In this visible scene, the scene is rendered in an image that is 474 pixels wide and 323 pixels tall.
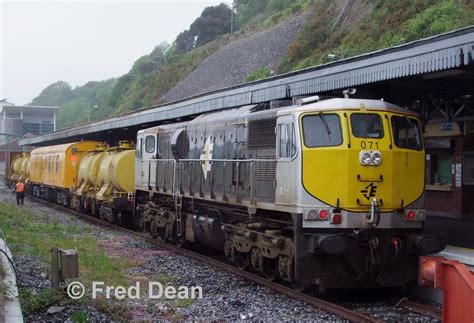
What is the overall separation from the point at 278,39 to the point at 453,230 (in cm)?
4313

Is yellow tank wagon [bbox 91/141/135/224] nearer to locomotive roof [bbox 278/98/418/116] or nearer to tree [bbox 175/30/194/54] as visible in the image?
locomotive roof [bbox 278/98/418/116]

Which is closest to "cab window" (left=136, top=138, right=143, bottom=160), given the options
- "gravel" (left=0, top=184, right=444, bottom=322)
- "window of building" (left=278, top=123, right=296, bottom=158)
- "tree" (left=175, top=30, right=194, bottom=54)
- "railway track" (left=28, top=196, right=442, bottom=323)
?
"railway track" (left=28, top=196, right=442, bottom=323)

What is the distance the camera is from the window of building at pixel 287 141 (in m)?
9.65

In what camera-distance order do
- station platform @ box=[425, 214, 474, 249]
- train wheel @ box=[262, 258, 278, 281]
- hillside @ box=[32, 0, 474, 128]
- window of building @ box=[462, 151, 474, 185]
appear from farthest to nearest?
hillside @ box=[32, 0, 474, 128] → window of building @ box=[462, 151, 474, 185] → station platform @ box=[425, 214, 474, 249] → train wheel @ box=[262, 258, 278, 281]

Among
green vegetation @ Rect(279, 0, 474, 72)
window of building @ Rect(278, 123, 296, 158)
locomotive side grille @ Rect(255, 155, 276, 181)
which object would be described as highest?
green vegetation @ Rect(279, 0, 474, 72)

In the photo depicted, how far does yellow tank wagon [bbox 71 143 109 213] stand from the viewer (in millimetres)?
24547

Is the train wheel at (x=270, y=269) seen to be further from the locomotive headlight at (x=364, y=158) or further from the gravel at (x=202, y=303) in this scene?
the locomotive headlight at (x=364, y=158)

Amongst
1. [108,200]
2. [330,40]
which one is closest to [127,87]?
[330,40]

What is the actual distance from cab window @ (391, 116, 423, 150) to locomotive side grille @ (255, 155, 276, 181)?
2177mm

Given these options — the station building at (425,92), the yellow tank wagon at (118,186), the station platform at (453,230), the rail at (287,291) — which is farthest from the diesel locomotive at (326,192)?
the yellow tank wagon at (118,186)

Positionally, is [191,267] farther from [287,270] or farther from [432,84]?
[432,84]

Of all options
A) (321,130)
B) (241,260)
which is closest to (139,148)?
(241,260)

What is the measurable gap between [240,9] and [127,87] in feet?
76.2

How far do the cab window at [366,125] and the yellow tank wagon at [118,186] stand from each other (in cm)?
1322
